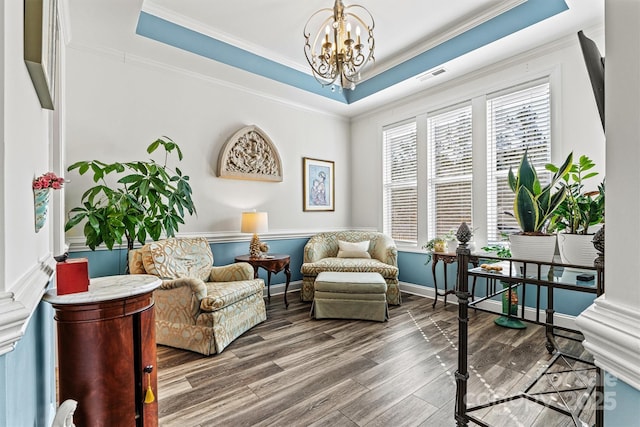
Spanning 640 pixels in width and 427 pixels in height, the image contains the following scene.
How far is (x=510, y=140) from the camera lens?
3281mm

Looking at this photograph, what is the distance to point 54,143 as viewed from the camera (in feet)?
6.38

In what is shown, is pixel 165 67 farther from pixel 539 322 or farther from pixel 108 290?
pixel 539 322

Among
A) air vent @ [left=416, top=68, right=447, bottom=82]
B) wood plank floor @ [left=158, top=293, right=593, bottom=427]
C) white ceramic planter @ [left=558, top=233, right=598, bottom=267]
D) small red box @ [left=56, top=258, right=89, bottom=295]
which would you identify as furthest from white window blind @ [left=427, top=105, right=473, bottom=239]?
small red box @ [left=56, top=258, right=89, bottom=295]

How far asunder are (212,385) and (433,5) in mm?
3641

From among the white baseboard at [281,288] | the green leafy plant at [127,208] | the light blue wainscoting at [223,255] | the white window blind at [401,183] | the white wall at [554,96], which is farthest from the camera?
the white window blind at [401,183]

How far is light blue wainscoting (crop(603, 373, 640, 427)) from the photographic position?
0.52 m

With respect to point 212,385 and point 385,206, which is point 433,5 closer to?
point 385,206

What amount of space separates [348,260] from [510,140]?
2.31 metres

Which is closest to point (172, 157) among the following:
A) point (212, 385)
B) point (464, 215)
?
point (212, 385)

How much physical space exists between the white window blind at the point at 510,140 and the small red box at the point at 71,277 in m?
3.48

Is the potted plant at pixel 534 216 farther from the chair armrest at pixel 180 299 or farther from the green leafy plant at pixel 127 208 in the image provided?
the green leafy plant at pixel 127 208

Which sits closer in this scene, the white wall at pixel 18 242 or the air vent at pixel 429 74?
the white wall at pixel 18 242

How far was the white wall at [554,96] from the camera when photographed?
274cm

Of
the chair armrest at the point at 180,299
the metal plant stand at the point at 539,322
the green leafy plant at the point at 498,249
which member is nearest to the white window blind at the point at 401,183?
the green leafy plant at the point at 498,249
